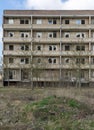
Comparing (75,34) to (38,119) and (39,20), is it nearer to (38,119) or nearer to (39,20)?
(39,20)

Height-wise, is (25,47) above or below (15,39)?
below

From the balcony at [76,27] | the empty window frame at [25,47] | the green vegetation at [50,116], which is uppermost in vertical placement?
the balcony at [76,27]

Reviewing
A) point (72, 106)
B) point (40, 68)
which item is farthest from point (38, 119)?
point (40, 68)

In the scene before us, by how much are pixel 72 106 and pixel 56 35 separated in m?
→ 49.0

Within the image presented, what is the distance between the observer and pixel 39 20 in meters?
65.6

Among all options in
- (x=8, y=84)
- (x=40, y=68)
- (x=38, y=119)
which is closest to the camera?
(x=38, y=119)

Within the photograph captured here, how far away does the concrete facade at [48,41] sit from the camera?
63469 millimetres

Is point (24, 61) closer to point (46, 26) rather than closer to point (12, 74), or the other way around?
point (12, 74)

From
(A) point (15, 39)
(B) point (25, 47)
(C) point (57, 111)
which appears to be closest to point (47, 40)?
(B) point (25, 47)

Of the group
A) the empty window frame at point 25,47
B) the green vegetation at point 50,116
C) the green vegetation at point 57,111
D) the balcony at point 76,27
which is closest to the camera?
the green vegetation at point 50,116

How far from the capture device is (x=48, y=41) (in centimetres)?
6412

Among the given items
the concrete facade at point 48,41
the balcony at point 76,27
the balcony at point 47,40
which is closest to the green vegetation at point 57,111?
the concrete facade at point 48,41

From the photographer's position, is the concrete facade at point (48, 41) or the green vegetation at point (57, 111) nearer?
the green vegetation at point (57, 111)

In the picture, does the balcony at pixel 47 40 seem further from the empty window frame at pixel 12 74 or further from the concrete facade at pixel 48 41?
the empty window frame at pixel 12 74
